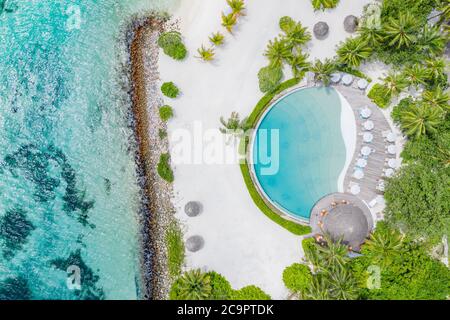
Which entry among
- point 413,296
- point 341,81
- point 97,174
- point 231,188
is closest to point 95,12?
point 97,174

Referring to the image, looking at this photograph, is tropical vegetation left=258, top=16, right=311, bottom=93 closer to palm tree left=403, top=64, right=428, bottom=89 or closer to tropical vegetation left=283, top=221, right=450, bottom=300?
palm tree left=403, top=64, right=428, bottom=89

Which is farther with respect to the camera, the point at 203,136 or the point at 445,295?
the point at 203,136

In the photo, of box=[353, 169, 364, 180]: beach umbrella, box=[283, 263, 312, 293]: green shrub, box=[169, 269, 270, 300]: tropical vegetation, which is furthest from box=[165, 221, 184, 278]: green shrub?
box=[353, 169, 364, 180]: beach umbrella

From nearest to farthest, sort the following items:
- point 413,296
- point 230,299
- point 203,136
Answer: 1. point 413,296
2. point 230,299
3. point 203,136

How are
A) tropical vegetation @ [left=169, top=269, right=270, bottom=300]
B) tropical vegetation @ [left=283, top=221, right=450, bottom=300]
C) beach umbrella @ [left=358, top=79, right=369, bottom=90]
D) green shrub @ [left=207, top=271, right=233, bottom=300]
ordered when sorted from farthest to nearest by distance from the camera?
1. beach umbrella @ [left=358, top=79, right=369, bottom=90]
2. green shrub @ [left=207, top=271, right=233, bottom=300]
3. tropical vegetation @ [left=169, top=269, right=270, bottom=300]
4. tropical vegetation @ [left=283, top=221, right=450, bottom=300]

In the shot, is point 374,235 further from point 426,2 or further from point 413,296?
point 426,2

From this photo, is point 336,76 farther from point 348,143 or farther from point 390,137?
point 390,137
